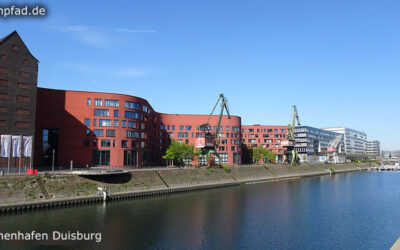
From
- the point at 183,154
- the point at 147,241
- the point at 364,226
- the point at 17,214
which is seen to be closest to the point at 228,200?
the point at 364,226

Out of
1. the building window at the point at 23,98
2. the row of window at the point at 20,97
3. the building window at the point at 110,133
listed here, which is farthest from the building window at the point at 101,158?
the row of window at the point at 20,97

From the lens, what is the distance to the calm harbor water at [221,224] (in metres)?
38.8

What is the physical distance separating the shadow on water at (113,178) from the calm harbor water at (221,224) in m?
9.20

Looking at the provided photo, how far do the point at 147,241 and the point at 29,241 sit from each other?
45.8ft

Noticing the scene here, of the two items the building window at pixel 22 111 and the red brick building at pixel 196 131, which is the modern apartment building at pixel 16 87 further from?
the red brick building at pixel 196 131

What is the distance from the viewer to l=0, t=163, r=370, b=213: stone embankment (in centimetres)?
5684

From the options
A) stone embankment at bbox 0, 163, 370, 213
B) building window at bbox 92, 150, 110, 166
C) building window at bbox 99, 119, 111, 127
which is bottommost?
stone embankment at bbox 0, 163, 370, 213

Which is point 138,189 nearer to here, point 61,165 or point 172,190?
point 172,190

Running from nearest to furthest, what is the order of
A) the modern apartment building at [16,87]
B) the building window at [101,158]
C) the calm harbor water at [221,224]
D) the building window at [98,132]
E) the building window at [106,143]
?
the calm harbor water at [221,224] → the modern apartment building at [16,87] → the building window at [101,158] → the building window at [106,143] → the building window at [98,132]

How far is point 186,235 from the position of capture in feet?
138

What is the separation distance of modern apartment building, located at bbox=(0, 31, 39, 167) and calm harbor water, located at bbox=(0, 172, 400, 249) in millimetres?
29385

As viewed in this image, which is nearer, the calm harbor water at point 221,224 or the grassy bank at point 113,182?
the calm harbor water at point 221,224

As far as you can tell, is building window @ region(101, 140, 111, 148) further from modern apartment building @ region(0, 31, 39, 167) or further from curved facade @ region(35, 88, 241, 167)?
modern apartment building @ region(0, 31, 39, 167)

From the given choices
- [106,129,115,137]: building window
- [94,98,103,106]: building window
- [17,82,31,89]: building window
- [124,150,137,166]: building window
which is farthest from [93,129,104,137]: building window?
[17,82,31,89]: building window
